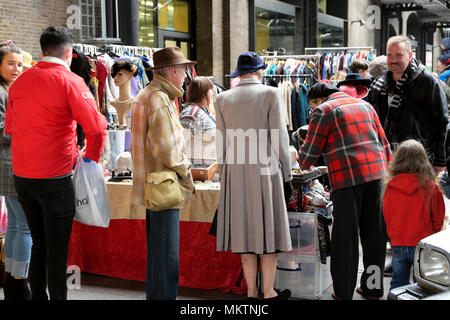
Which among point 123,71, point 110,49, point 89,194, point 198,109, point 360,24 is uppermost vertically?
point 360,24

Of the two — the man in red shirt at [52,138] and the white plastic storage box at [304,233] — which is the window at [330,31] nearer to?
the white plastic storage box at [304,233]

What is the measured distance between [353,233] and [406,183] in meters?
0.49

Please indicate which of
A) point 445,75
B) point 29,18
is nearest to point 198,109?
point 445,75

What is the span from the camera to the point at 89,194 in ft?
11.7

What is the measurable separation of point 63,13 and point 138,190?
22.5 ft

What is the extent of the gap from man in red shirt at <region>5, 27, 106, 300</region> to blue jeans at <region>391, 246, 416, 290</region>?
2.05m

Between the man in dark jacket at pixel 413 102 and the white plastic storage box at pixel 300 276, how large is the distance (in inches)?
46.3

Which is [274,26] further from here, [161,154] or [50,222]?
[50,222]

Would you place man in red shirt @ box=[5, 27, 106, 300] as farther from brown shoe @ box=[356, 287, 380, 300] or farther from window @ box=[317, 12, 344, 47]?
window @ box=[317, 12, 344, 47]

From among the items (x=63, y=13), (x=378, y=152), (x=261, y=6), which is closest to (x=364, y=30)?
(x=261, y=6)

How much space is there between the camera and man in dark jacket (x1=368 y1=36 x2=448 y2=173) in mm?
4254

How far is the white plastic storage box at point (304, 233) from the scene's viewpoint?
407 centimetres

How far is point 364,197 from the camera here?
12.9 ft
